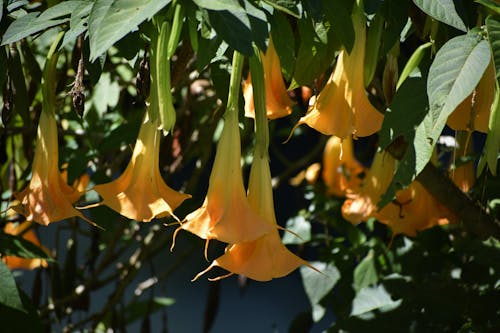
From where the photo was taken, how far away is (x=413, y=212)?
5.07 ft

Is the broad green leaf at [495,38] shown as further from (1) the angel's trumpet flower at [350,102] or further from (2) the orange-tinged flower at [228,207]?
(2) the orange-tinged flower at [228,207]

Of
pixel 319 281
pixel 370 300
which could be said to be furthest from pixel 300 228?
pixel 370 300

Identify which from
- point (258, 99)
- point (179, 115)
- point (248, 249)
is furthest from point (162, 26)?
point (179, 115)

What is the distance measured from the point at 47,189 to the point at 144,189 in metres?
0.18

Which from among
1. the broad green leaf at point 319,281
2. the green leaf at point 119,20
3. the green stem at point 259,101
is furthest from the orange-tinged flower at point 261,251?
the broad green leaf at point 319,281

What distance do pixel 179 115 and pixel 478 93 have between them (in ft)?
3.75

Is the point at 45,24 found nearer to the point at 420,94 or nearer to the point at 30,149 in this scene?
the point at 420,94

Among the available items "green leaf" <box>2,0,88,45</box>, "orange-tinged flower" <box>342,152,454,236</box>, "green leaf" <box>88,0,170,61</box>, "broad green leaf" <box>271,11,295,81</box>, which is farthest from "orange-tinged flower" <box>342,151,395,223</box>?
"green leaf" <box>88,0,170,61</box>

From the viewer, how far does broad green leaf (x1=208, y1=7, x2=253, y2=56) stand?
2.61 feet

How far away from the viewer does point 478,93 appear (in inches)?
38.3

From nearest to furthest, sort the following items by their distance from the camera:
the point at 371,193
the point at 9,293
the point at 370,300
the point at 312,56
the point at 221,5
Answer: the point at 221,5, the point at 312,56, the point at 9,293, the point at 371,193, the point at 370,300

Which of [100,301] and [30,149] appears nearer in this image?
[30,149]

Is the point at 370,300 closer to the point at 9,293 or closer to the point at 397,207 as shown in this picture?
the point at 397,207

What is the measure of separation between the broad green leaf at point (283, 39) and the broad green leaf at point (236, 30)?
162 mm
